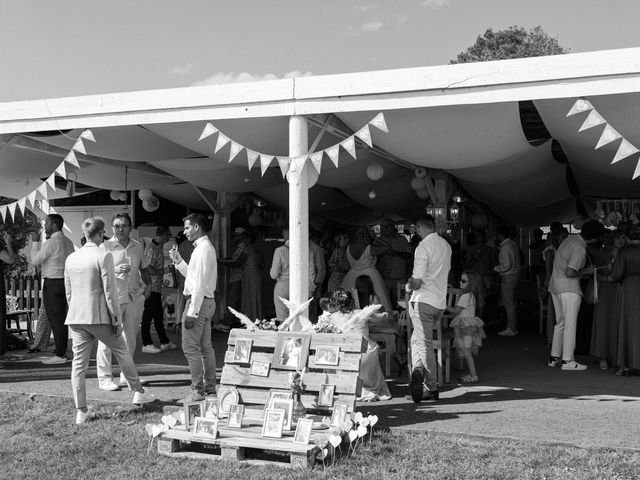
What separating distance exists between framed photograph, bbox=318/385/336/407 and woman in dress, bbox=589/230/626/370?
3.63 meters

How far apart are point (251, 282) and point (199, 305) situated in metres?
4.90

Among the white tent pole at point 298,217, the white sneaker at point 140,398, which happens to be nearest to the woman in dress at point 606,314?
the white tent pole at point 298,217

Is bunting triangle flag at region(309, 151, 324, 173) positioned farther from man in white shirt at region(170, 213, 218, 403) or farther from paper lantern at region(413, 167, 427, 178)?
paper lantern at region(413, 167, 427, 178)

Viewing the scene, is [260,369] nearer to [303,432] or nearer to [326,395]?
[326,395]

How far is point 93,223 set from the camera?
202 inches

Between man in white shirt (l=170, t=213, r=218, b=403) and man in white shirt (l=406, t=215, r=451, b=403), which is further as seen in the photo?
man in white shirt (l=406, t=215, r=451, b=403)

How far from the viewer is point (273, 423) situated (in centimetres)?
426

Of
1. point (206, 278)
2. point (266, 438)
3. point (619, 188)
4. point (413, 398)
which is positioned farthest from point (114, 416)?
point (619, 188)

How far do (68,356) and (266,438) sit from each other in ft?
15.3

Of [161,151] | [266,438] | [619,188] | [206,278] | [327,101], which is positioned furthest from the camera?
[619,188]

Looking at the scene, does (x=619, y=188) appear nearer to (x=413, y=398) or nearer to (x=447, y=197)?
(x=447, y=197)

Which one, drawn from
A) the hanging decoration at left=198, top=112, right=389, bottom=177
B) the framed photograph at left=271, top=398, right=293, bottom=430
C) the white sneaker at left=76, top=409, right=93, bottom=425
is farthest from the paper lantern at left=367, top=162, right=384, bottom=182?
the white sneaker at left=76, top=409, right=93, bottom=425

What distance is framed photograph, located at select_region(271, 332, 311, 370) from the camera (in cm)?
484

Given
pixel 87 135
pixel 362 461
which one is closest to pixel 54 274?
pixel 87 135
